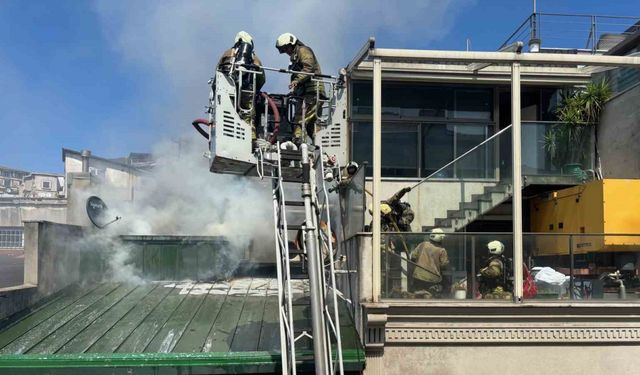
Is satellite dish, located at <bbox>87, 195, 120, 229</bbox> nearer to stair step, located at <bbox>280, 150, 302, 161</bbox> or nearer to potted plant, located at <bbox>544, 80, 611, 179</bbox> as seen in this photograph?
stair step, located at <bbox>280, 150, 302, 161</bbox>

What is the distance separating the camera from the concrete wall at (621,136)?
28.8ft

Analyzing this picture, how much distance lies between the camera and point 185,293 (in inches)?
329

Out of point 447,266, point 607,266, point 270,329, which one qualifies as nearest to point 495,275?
point 447,266

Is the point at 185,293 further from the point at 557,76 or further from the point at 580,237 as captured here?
the point at 557,76

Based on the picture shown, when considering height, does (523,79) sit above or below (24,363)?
above

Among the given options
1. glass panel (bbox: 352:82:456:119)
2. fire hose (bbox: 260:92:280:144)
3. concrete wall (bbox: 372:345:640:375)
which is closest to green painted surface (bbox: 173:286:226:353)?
concrete wall (bbox: 372:345:640:375)

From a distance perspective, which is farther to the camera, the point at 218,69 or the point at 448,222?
the point at 448,222

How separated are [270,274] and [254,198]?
12.2 feet

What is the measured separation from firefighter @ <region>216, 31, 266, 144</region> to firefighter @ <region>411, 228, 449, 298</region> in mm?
2349

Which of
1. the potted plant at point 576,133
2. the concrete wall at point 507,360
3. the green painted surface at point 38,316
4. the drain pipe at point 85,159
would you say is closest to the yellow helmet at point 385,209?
the concrete wall at point 507,360

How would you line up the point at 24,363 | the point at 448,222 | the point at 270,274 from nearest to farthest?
the point at 24,363, the point at 448,222, the point at 270,274

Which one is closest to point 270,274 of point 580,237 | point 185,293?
point 185,293

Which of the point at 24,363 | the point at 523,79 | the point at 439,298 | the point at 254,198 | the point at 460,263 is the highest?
the point at 523,79

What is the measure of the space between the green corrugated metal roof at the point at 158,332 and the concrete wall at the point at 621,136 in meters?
5.68
